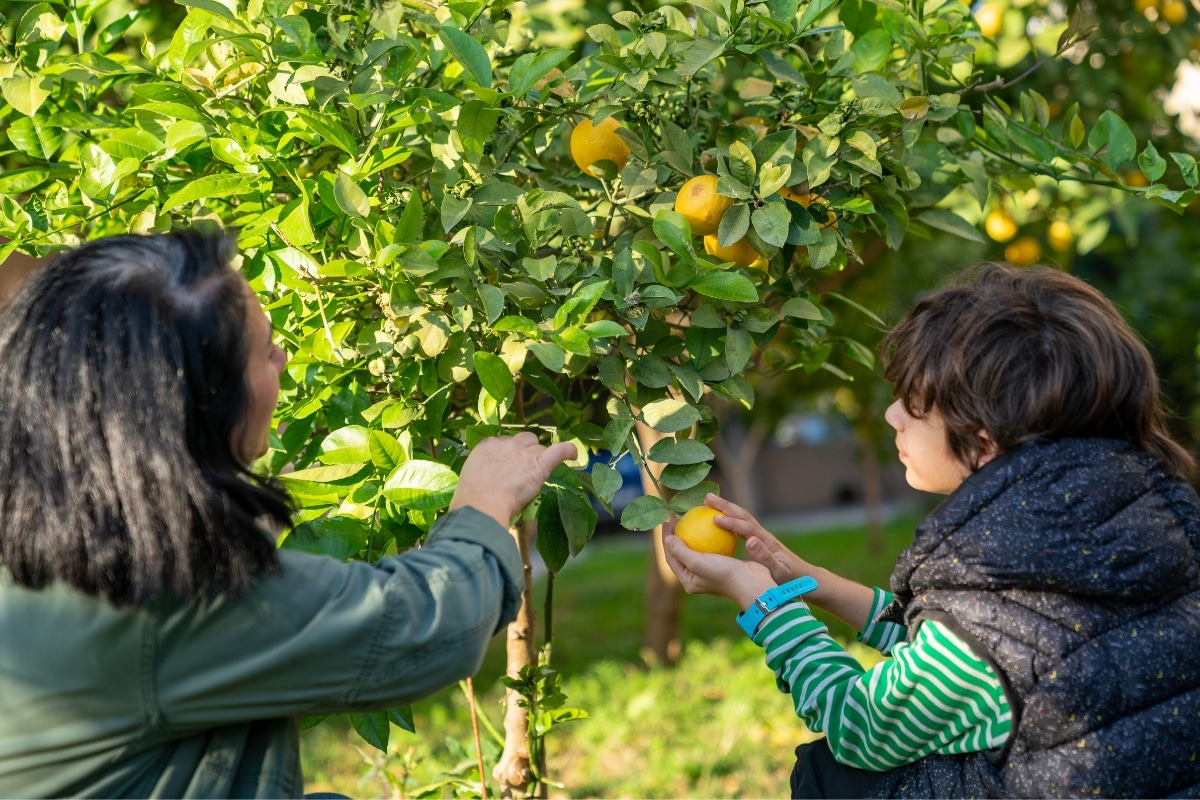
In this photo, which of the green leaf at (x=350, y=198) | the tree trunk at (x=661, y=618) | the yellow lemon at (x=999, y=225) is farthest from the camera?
the tree trunk at (x=661, y=618)

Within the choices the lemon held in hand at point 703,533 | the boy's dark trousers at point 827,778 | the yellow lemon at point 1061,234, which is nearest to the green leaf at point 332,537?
the lemon held in hand at point 703,533

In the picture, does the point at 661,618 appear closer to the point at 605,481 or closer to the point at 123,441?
the point at 605,481

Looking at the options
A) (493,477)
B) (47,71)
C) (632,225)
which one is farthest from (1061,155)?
(47,71)

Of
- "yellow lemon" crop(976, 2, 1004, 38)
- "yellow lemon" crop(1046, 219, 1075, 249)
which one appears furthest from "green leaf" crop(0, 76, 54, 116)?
"yellow lemon" crop(1046, 219, 1075, 249)

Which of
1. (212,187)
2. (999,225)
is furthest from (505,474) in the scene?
(999,225)

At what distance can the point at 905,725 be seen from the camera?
119cm

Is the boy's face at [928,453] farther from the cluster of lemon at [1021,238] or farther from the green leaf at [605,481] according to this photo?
the cluster of lemon at [1021,238]

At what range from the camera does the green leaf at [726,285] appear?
1.29m

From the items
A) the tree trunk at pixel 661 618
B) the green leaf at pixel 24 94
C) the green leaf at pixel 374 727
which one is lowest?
the tree trunk at pixel 661 618

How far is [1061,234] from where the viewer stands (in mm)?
3896

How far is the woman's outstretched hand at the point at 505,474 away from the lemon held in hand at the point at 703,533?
21 centimetres

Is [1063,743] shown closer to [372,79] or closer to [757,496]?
[372,79]

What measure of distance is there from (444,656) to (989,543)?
59 centimetres

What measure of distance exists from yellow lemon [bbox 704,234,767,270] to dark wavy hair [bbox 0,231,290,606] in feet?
2.13
